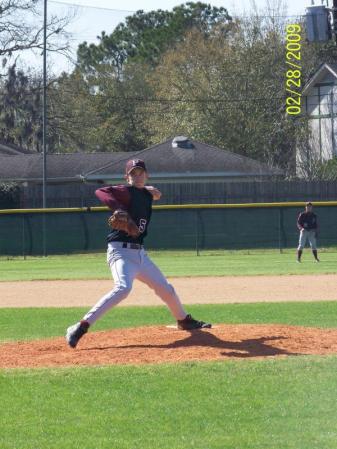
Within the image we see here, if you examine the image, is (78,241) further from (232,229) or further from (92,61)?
(92,61)

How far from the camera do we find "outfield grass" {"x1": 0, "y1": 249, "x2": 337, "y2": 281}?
23.3 metres

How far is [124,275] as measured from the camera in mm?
9148

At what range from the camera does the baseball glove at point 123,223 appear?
8984 millimetres

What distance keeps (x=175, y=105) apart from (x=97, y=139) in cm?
1000

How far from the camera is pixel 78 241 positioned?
1291 inches

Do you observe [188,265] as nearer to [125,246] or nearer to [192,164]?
[125,246]

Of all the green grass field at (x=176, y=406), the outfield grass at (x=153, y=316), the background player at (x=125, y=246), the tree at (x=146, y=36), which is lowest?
the outfield grass at (x=153, y=316)

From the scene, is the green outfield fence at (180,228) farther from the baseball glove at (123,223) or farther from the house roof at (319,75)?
the baseball glove at (123,223)

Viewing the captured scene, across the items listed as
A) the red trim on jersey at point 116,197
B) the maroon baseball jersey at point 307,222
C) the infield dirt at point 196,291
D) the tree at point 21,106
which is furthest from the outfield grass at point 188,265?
the tree at point 21,106

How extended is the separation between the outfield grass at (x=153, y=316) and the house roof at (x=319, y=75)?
31461 mm

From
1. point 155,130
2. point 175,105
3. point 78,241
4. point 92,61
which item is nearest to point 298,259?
point 78,241

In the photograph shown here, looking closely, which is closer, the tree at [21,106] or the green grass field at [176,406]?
the green grass field at [176,406]

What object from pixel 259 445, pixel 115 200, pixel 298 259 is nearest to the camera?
pixel 259 445

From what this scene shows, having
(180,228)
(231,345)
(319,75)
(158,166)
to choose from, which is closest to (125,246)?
(231,345)
